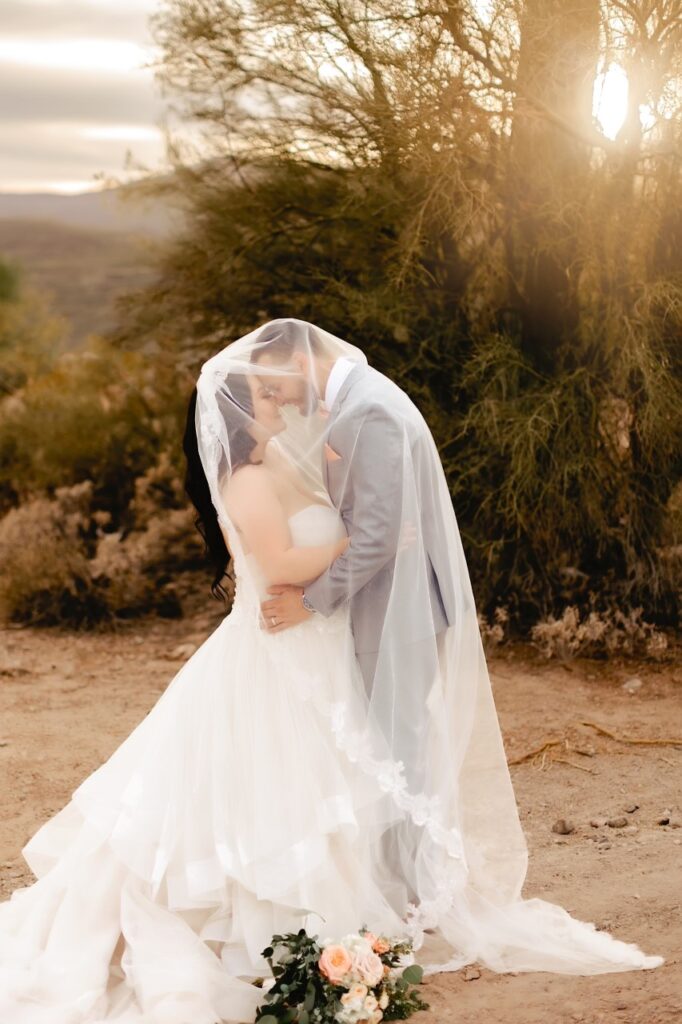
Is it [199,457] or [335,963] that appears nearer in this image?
[335,963]

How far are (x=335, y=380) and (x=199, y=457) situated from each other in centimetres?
48

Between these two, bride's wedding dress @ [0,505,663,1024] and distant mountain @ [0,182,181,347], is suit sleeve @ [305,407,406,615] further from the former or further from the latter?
distant mountain @ [0,182,181,347]

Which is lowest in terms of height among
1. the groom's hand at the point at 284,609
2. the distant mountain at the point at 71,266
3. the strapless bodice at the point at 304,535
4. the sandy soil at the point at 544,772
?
the sandy soil at the point at 544,772

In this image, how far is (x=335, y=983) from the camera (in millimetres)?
3125

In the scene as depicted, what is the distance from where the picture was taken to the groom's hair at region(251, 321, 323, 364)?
140 inches

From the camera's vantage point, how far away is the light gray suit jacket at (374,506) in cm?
352

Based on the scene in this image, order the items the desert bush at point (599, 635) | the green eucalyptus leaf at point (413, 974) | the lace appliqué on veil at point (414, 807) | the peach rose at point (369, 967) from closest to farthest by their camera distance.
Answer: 1. the peach rose at point (369, 967)
2. the green eucalyptus leaf at point (413, 974)
3. the lace appliqué on veil at point (414, 807)
4. the desert bush at point (599, 635)

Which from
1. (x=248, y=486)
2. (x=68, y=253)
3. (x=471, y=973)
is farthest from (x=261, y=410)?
(x=68, y=253)

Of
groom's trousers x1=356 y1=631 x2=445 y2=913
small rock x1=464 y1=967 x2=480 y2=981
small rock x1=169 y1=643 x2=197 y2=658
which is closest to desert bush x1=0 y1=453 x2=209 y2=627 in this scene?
small rock x1=169 y1=643 x2=197 y2=658

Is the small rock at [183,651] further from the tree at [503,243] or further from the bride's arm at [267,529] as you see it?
the bride's arm at [267,529]

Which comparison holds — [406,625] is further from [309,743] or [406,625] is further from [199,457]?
[199,457]

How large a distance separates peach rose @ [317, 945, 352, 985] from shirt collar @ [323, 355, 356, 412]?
1567mm

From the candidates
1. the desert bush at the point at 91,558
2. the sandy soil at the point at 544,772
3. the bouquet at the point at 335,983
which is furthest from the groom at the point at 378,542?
the desert bush at the point at 91,558

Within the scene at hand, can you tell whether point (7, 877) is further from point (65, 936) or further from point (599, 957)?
point (599, 957)
